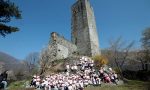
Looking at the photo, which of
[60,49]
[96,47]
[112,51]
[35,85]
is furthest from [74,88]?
[112,51]

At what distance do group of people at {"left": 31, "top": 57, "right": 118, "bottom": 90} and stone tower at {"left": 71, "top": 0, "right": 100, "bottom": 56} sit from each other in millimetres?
10933

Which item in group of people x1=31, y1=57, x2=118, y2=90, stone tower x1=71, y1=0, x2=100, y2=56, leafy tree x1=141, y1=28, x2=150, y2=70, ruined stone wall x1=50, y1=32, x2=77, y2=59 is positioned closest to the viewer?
group of people x1=31, y1=57, x2=118, y2=90

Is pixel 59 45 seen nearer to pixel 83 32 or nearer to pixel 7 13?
pixel 83 32

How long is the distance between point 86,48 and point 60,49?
8.94 meters

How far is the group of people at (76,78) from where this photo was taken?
2332 centimetres

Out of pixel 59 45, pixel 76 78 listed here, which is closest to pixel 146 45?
pixel 59 45

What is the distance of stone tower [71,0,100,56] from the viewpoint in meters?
44.6

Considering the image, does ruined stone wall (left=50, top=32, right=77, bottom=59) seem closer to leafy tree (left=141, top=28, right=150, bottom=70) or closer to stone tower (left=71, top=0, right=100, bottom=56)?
stone tower (left=71, top=0, right=100, bottom=56)

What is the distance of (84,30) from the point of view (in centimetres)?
4584

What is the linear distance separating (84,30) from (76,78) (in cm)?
2169

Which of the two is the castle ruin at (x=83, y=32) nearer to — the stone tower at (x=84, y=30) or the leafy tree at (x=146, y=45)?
the stone tower at (x=84, y=30)

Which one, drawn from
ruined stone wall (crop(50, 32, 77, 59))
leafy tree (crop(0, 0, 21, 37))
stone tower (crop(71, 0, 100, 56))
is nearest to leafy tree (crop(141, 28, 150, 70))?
stone tower (crop(71, 0, 100, 56))

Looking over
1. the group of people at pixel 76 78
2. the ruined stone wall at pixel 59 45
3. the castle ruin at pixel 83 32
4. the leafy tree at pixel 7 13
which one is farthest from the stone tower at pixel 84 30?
the leafy tree at pixel 7 13

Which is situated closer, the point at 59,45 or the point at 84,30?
the point at 59,45
